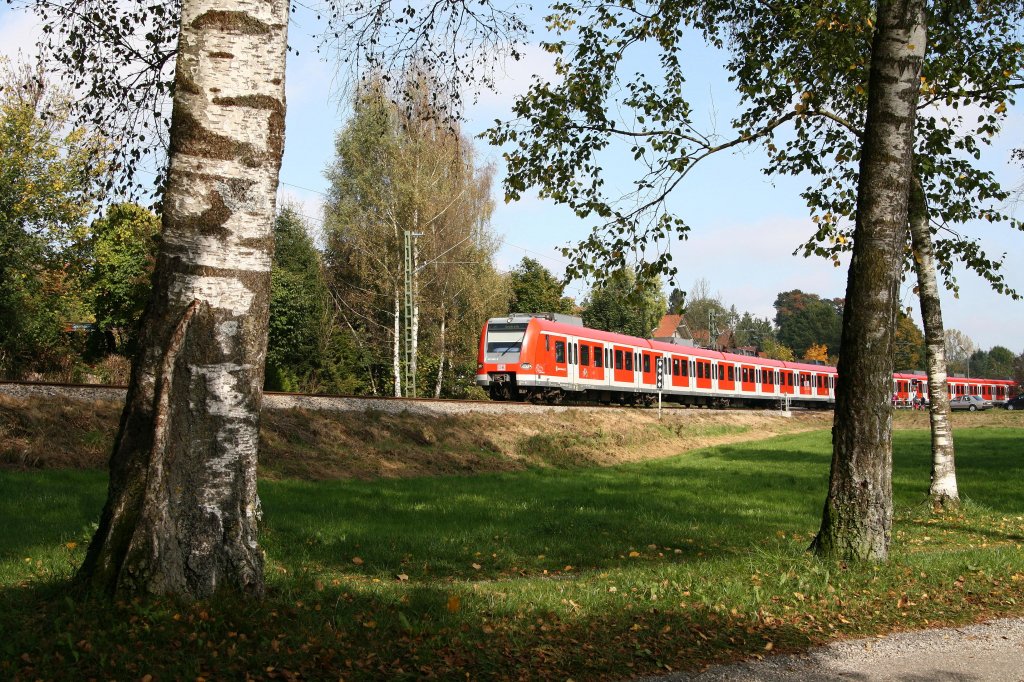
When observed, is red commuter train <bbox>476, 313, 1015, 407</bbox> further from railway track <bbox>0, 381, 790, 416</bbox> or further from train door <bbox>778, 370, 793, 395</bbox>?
railway track <bbox>0, 381, 790, 416</bbox>

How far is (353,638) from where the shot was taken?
5074mm

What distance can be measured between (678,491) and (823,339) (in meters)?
142

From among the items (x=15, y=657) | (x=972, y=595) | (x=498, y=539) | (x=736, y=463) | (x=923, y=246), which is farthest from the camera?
(x=736, y=463)

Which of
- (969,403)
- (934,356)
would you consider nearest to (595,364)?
(934,356)

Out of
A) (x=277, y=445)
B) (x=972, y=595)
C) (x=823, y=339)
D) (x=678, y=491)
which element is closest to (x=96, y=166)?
(x=972, y=595)

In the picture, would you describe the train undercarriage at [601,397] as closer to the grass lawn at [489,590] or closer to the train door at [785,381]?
the train door at [785,381]

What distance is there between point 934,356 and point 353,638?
42.3 feet

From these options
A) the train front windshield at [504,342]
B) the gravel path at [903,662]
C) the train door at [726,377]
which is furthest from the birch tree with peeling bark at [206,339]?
the train door at [726,377]

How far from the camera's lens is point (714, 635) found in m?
5.89

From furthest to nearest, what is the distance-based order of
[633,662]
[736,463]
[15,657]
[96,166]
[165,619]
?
1. [736,463]
2. [96,166]
3. [633,662]
4. [165,619]
5. [15,657]

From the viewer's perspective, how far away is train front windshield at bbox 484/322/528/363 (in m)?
31.7

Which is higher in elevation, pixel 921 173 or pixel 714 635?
pixel 921 173

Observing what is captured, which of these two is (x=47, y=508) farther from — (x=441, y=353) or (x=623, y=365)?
(x=441, y=353)

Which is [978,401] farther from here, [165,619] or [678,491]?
[165,619]
